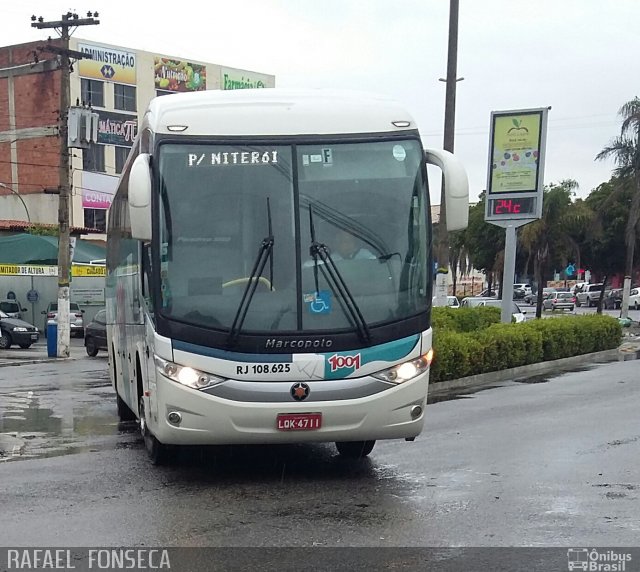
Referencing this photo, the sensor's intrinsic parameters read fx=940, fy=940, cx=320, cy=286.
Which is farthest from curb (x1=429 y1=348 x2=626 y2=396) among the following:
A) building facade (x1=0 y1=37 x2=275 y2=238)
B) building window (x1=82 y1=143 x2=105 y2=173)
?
building window (x1=82 y1=143 x2=105 y2=173)

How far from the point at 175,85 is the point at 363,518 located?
210 ft

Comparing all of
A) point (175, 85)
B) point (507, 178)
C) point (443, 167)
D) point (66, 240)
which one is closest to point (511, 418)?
point (443, 167)

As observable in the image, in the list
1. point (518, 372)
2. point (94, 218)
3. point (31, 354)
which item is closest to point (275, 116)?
point (518, 372)

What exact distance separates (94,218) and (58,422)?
1886 inches

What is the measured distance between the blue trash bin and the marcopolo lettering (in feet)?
66.8

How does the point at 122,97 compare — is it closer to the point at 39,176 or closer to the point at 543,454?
the point at 39,176

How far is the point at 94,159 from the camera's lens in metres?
63.0

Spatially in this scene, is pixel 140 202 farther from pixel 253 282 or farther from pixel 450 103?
pixel 450 103

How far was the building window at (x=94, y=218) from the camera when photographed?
192ft

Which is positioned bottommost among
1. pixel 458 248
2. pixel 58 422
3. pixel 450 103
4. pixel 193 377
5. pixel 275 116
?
pixel 58 422

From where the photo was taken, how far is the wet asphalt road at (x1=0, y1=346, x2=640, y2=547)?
21.1 ft

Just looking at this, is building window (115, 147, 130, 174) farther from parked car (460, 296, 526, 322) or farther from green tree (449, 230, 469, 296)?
parked car (460, 296, 526, 322)

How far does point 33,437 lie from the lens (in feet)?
37.2

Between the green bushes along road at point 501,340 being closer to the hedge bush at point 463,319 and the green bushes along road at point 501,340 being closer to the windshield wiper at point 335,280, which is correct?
the hedge bush at point 463,319
